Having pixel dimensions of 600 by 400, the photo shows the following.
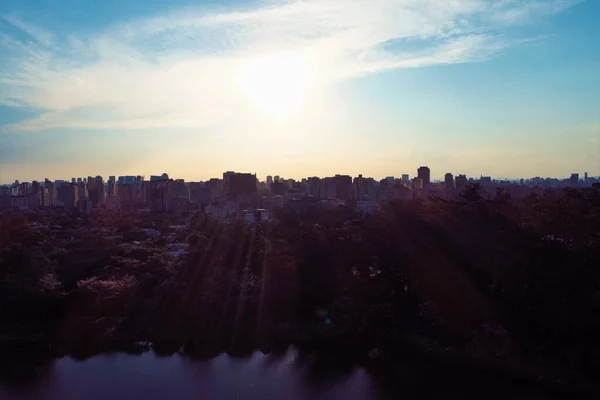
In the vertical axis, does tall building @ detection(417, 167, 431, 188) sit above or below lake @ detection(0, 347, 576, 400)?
above

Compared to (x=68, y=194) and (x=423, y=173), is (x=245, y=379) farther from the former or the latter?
(x=68, y=194)

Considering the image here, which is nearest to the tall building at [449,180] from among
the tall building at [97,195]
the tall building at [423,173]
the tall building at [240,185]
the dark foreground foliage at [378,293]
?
the tall building at [423,173]

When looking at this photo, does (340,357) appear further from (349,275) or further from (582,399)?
(582,399)

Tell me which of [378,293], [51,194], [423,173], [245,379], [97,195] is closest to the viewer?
[245,379]

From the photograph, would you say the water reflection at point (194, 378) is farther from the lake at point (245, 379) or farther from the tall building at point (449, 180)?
the tall building at point (449, 180)

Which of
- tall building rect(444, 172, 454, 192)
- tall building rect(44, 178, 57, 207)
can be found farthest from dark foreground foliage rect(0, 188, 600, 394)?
tall building rect(44, 178, 57, 207)

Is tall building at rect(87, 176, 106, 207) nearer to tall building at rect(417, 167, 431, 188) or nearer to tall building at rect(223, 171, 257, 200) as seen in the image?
tall building at rect(223, 171, 257, 200)

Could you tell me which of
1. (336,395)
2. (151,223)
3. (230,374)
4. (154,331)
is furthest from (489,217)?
(151,223)

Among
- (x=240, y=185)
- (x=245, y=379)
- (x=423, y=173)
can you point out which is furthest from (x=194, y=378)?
(x=423, y=173)
